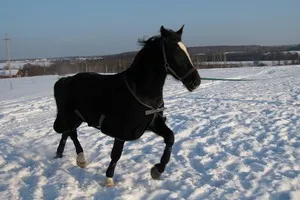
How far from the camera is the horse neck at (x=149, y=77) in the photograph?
4094mm

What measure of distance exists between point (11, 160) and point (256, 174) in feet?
12.6

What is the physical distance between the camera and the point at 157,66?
4.09 meters

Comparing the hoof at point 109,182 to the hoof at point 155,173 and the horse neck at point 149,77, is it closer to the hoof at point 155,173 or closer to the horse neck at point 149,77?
the hoof at point 155,173

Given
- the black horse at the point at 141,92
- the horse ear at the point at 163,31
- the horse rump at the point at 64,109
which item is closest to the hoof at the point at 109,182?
the black horse at the point at 141,92

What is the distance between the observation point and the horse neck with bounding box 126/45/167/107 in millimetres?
4094

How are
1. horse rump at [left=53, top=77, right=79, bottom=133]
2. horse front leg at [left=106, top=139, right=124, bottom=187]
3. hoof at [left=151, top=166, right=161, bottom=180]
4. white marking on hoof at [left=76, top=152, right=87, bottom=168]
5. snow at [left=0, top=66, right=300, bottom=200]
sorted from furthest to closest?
1. horse rump at [left=53, top=77, right=79, bottom=133]
2. white marking on hoof at [left=76, top=152, right=87, bottom=168]
3. hoof at [left=151, top=166, right=161, bottom=180]
4. horse front leg at [left=106, top=139, right=124, bottom=187]
5. snow at [left=0, top=66, right=300, bottom=200]

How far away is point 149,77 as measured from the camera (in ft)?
13.5

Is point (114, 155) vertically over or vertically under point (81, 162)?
over

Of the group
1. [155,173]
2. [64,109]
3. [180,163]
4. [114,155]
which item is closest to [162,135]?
[155,173]

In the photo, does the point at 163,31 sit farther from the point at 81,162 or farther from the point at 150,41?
the point at 81,162

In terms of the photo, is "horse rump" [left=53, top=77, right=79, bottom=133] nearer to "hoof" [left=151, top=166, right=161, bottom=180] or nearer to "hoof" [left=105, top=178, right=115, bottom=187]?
"hoof" [left=105, top=178, right=115, bottom=187]

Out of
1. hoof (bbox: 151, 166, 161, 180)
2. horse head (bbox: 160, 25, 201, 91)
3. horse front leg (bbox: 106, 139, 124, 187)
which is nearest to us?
horse head (bbox: 160, 25, 201, 91)

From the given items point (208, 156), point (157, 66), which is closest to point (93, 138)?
point (208, 156)

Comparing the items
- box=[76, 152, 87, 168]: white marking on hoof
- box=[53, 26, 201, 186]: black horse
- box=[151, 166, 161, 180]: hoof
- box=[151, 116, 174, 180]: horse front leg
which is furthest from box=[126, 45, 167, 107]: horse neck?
box=[76, 152, 87, 168]: white marking on hoof
